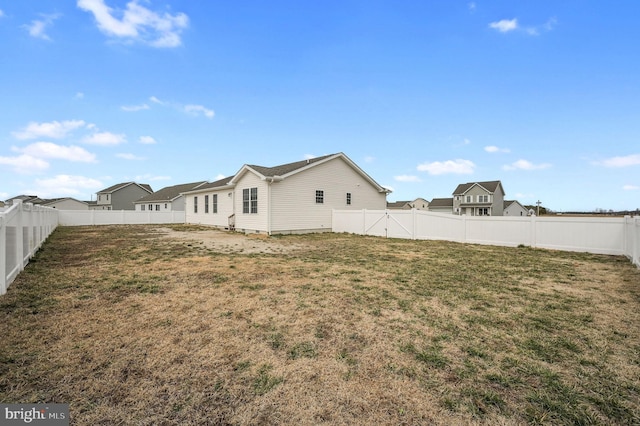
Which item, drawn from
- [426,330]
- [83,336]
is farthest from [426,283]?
[83,336]

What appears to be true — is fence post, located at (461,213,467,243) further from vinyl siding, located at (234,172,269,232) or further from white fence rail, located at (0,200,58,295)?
white fence rail, located at (0,200,58,295)

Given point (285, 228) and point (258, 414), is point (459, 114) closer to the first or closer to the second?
point (285, 228)

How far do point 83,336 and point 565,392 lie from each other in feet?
16.3

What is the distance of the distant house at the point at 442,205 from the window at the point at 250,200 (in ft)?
155


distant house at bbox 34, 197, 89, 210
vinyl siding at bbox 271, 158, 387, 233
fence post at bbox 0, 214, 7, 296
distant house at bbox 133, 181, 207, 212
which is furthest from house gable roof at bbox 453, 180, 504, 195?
distant house at bbox 34, 197, 89, 210

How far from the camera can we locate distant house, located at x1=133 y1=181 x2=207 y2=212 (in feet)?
124

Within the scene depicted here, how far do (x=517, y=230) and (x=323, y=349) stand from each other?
38.6ft

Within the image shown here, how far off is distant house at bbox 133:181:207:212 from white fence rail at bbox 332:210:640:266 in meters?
28.9

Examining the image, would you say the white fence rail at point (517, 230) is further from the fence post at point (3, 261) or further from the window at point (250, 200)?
the fence post at point (3, 261)

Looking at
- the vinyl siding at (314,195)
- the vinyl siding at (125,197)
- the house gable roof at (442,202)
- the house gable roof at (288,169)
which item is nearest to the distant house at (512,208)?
the house gable roof at (442,202)

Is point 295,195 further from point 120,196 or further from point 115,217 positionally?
point 120,196

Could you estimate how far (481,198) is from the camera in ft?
156

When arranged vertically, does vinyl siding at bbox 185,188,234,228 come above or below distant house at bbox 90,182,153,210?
below

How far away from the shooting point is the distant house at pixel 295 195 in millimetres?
15703
